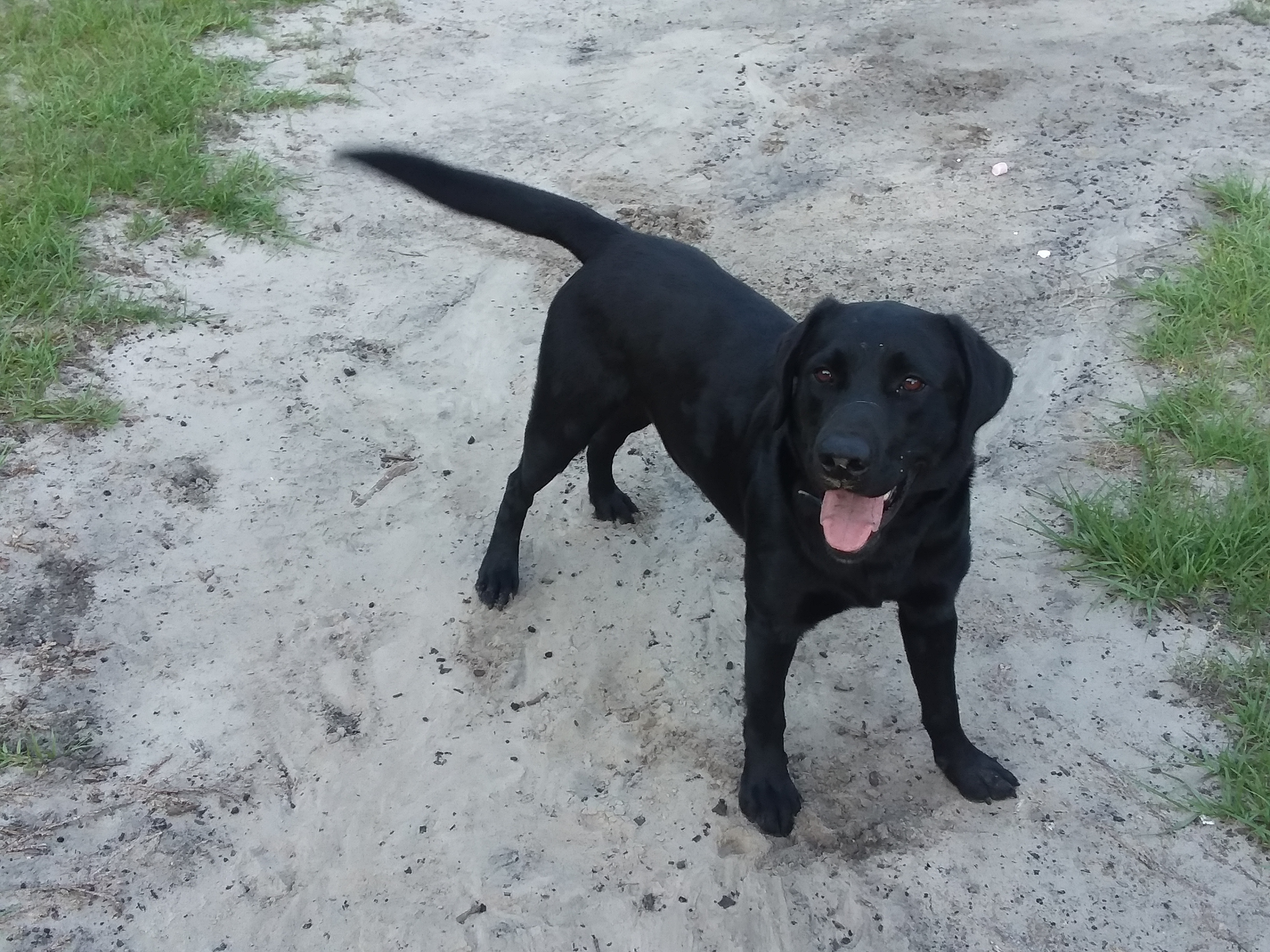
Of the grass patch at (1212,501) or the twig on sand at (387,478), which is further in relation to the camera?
the twig on sand at (387,478)

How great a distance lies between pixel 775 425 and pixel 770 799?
0.87 meters

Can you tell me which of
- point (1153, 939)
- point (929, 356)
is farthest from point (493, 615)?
point (1153, 939)

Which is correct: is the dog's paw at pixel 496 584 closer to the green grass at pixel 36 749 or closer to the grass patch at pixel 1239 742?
the green grass at pixel 36 749

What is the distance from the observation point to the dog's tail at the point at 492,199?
2.93 m

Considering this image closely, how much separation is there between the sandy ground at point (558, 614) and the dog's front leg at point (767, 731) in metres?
0.06

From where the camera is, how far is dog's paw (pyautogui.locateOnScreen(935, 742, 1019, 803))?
2594 mm

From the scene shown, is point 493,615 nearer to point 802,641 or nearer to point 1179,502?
point 802,641

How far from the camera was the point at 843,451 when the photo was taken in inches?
78.6

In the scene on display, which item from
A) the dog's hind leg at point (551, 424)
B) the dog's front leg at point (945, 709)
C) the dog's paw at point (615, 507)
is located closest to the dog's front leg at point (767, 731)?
the dog's front leg at point (945, 709)

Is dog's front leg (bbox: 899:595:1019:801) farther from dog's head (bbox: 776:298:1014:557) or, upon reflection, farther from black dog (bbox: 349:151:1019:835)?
dog's head (bbox: 776:298:1014:557)

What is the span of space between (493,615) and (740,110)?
11.4 ft

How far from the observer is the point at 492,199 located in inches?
116

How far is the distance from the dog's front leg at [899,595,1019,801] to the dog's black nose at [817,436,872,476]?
1.70ft

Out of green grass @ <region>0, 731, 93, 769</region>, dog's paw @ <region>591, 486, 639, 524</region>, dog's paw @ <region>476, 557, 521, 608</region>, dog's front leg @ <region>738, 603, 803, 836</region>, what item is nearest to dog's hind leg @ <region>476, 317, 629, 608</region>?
dog's paw @ <region>476, 557, 521, 608</region>
